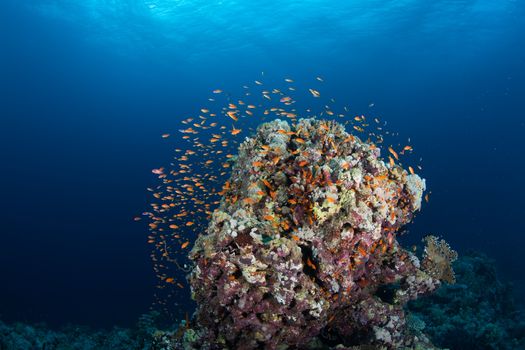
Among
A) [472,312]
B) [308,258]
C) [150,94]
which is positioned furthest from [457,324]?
[150,94]

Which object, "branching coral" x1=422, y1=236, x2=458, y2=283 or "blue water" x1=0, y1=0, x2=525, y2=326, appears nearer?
"branching coral" x1=422, y1=236, x2=458, y2=283

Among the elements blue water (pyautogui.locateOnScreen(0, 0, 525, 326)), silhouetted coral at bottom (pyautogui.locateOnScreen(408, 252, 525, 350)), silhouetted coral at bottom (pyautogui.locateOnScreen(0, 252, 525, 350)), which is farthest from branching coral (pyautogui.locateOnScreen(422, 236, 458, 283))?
blue water (pyautogui.locateOnScreen(0, 0, 525, 326))

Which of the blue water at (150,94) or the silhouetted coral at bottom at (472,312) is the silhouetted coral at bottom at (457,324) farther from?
the blue water at (150,94)

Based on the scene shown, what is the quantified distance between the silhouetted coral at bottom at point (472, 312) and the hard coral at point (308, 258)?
286 cm

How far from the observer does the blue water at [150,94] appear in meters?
39.0

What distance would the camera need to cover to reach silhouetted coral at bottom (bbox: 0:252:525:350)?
38.4ft

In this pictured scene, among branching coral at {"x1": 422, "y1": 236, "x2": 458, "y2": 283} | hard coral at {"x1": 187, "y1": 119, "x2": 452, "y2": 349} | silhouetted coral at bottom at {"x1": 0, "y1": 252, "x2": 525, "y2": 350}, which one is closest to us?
hard coral at {"x1": 187, "y1": 119, "x2": 452, "y2": 349}

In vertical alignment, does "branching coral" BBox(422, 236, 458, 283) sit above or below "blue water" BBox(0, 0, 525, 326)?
below

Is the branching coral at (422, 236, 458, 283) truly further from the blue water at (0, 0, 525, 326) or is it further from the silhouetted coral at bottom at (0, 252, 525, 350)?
the blue water at (0, 0, 525, 326)

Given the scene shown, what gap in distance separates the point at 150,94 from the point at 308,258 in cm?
10455

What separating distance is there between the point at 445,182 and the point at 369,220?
65361 mm

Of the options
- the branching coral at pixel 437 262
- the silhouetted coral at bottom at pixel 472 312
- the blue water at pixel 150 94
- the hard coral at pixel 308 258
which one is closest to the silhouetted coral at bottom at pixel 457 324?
the silhouetted coral at bottom at pixel 472 312

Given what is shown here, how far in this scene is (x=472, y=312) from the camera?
44.7 ft

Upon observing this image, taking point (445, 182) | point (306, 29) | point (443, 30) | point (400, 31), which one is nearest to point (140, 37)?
point (306, 29)
